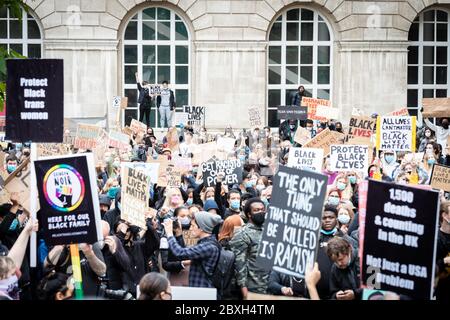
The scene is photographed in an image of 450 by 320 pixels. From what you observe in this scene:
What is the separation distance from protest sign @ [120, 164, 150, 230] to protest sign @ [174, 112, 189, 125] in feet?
60.1

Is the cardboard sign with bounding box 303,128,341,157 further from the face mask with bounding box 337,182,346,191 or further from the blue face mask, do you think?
the face mask with bounding box 337,182,346,191

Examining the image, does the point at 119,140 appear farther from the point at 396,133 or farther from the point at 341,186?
the point at 341,186

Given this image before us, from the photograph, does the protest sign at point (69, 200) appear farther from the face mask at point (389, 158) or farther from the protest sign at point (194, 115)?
the protest sign at point (194, 115)

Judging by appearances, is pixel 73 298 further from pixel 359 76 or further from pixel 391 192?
pixel 359 76

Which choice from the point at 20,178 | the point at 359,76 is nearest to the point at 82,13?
the point at 359,76

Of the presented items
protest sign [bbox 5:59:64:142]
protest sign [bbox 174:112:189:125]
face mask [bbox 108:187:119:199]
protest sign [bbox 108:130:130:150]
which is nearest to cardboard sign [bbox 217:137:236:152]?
protest sign [bbox 108:130:130:150]

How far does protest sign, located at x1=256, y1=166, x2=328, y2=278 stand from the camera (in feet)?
30.4

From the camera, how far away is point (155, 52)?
116 ft

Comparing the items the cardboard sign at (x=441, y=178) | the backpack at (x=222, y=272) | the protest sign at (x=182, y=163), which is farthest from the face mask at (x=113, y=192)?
the backpack at (x=222, y=272)

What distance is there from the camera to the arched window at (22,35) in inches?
1388

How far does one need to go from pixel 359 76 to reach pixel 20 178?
930 inches

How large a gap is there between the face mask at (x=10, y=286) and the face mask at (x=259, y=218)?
7.94 feet

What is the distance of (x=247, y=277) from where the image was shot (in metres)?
10.9

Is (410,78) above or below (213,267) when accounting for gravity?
above
